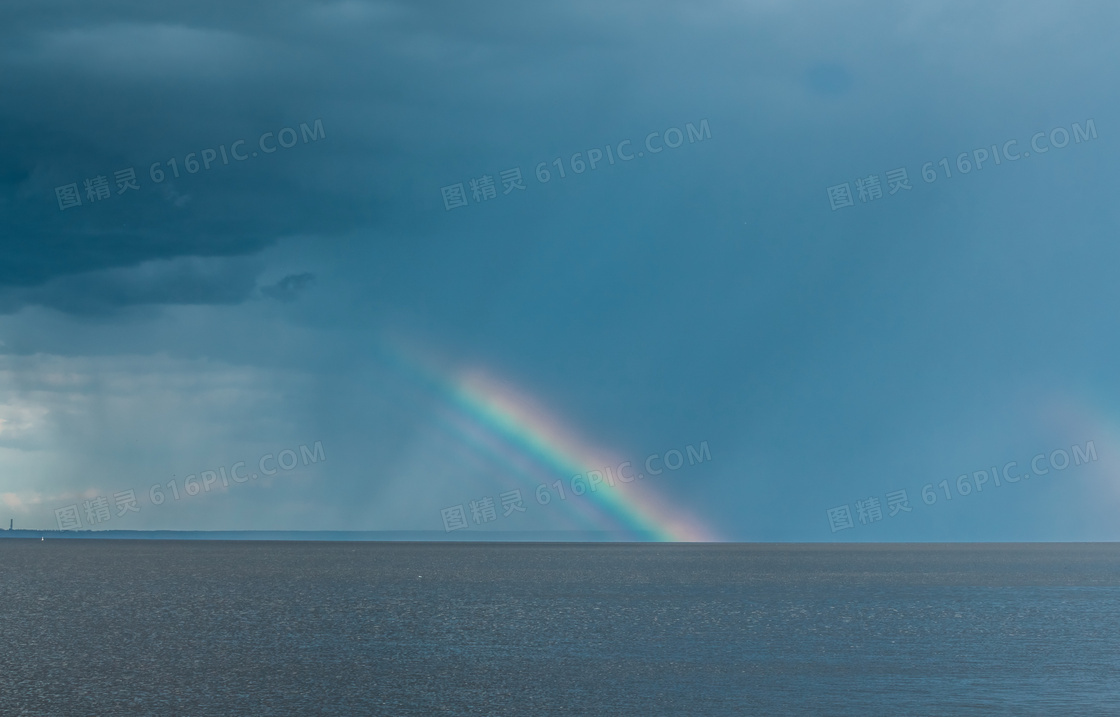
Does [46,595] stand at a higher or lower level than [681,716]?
higher

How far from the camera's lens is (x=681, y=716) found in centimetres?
2209

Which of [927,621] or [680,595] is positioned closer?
[927,621]

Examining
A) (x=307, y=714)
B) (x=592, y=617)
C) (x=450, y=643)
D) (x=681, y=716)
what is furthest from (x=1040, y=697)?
(x=592, y=617)

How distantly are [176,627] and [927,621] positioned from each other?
97.8 ft

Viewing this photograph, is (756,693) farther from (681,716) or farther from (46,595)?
(46,595)

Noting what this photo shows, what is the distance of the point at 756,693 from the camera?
24984 mm

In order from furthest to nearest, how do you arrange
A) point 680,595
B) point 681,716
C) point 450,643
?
point 680,595, point 450,643, point 681,716

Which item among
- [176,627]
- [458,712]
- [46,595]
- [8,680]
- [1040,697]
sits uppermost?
[46,595]

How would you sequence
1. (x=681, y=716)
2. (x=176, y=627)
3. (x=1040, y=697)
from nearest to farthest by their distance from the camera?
(x=681, y=716), (x=1040, y=697), (x=176, y=627)

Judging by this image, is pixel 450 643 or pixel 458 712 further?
pixel 450 643

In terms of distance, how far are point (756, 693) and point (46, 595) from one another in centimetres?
5358

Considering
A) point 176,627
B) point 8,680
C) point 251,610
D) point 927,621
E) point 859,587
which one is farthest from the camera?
point 859,587

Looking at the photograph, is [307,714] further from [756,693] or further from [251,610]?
[251,610]

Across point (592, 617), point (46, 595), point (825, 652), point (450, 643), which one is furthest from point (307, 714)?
point (46, 595)
